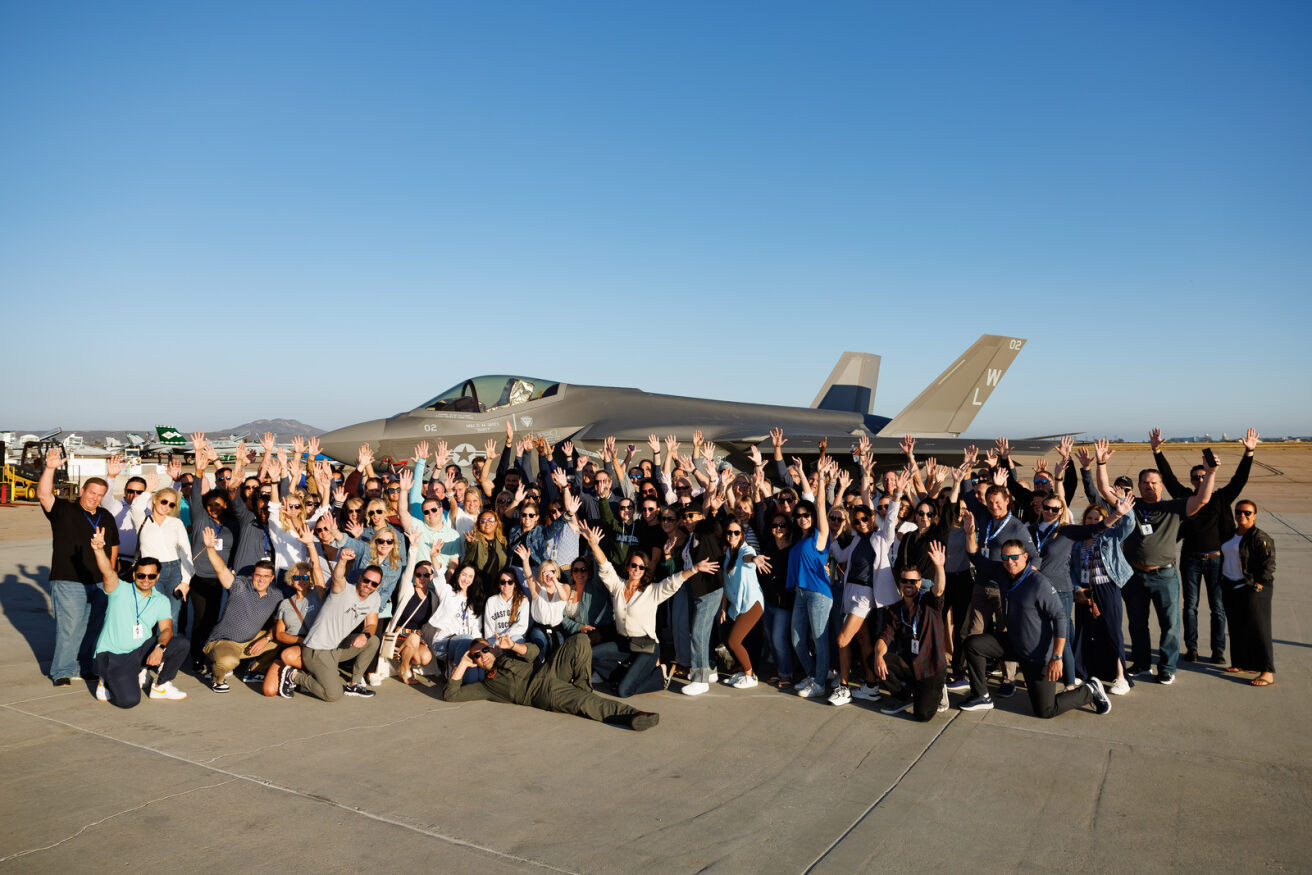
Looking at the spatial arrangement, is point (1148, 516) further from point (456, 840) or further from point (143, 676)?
point (143, 676)

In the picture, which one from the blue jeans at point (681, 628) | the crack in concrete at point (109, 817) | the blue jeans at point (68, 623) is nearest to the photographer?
the crack in concrete at point (109, 817)

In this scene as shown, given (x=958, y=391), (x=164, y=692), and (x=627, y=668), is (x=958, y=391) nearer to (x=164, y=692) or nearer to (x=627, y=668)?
(x=627, y=668)

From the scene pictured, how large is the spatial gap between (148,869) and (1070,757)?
15.8 ft

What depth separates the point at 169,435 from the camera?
131 feet

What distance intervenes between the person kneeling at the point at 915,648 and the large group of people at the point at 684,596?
0.02 metres

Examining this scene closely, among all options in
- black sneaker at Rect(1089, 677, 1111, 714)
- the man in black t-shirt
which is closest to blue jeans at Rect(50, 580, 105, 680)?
the man in black t-shirt

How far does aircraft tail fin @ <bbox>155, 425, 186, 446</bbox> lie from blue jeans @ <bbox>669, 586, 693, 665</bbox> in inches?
1493

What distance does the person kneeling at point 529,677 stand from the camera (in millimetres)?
5449

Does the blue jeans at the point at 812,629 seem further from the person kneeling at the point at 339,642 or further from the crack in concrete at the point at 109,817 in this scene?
the crack in concrete at the point at 109,817

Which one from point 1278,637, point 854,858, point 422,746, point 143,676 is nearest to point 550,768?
point 422,746

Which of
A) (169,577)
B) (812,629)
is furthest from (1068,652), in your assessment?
(169,577)

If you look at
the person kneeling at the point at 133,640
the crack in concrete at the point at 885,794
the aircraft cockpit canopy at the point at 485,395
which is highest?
the aircraft cockpit canopy at the point at 485,395

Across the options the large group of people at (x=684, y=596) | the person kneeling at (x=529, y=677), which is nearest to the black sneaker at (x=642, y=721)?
the large group of people at (x=684, y=596)

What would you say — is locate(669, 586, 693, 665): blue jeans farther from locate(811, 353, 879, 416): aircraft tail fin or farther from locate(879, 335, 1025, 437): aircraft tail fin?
locate(811, 353, 879, 416): aircraft tail fin
